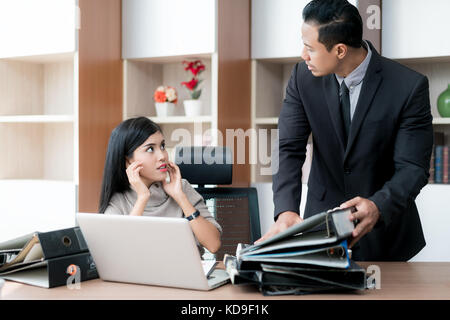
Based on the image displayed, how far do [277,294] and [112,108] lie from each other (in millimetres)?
2830

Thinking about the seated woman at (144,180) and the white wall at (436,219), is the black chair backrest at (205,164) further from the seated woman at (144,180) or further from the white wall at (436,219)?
the white wall at (436,219)

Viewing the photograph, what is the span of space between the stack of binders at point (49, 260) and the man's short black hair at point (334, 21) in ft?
2.94

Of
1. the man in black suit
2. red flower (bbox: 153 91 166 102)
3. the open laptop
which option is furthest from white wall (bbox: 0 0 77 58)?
the open laptop

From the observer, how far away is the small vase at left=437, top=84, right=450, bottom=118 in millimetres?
3461

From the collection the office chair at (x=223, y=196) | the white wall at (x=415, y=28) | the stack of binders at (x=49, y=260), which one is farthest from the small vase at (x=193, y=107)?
the stack of binders at (x=49, y=260)

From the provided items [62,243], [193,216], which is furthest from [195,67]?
[62,243]

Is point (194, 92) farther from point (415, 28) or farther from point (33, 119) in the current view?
point (415, 28)

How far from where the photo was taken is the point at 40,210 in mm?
3900

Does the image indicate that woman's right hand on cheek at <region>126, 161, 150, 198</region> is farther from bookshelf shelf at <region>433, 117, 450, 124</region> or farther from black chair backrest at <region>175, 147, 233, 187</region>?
bookshelf shelf at <region>433, 117, 450, 124</region>

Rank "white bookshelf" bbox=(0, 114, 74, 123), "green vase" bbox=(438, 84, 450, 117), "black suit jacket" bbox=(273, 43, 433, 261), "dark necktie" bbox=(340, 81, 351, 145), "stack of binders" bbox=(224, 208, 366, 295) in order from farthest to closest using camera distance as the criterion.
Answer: "white bookshelf" bbox=(0, 114, 74, 123) → "green vase" bbox=(438, 84, 450, 117) → "dark necktie" bbox=(340, 81, 351, 145) → "black suit jacket" bbox=(273, 43, 433, 261) → "stack of binders" bbox=(224, 208, 366, 295)

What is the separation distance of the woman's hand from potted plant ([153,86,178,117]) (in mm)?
1848

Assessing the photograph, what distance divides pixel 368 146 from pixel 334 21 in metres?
0.43

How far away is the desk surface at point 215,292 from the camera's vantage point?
4.35 feet

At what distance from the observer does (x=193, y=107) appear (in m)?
3.90
